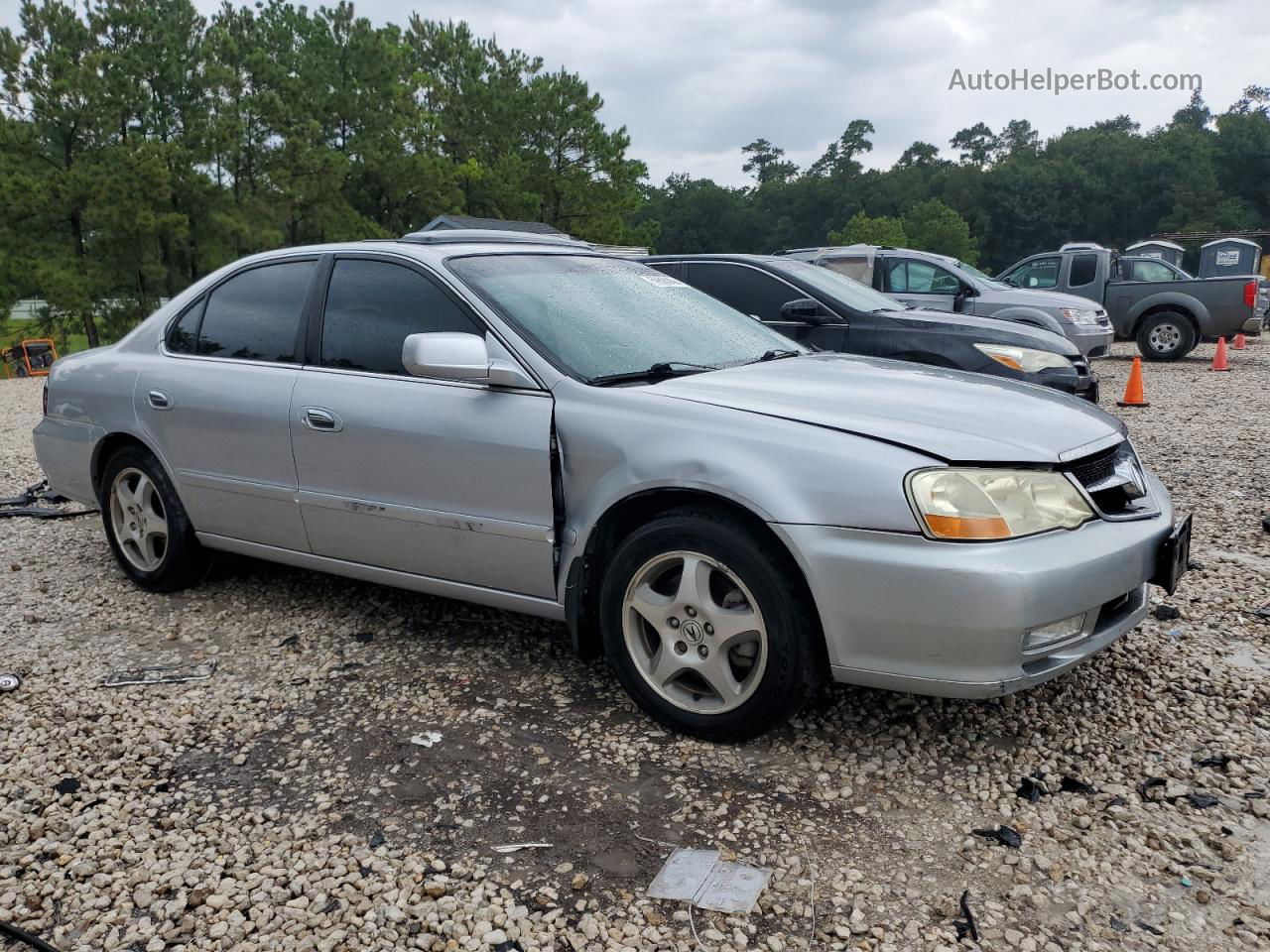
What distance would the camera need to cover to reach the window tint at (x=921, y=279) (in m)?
12.5

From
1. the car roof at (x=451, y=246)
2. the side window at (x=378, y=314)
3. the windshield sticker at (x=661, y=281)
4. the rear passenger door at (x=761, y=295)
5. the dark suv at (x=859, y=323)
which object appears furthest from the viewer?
the rear passenger door at (x=761, y=295)

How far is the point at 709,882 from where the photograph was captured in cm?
240

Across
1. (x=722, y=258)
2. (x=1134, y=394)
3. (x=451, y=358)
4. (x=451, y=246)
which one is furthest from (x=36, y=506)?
(x=1134, y=394)

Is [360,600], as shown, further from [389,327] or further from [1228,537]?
[1228,537]

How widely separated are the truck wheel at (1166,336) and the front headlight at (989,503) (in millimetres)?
15445

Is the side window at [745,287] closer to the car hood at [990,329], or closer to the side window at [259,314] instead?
the car hood at [990,329]

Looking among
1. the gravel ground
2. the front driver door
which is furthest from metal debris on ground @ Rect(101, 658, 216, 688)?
the front driver door

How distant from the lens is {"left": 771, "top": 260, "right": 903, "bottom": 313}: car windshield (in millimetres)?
7391

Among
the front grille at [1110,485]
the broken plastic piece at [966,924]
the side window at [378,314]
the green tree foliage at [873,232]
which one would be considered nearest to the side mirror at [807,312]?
the side window at [378,314]

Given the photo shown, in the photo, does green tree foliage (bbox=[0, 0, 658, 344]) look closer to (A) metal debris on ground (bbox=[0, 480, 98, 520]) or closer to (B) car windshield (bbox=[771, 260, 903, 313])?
(A) metal debris on ground (bbox=[0, 480, 98, 520])

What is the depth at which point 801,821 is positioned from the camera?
265 centimetres

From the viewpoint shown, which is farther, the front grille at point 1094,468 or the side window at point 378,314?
the side window at point 378,314

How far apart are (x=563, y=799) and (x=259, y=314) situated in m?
2.53

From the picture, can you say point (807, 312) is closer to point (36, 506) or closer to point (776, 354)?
point (776, 354)
